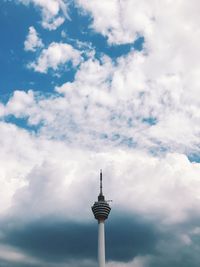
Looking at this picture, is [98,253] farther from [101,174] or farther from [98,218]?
[101,174]

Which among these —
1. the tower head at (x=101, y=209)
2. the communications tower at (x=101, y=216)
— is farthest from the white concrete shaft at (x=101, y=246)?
the tower head at (x=101, y=209)

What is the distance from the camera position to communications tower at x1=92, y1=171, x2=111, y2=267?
117688 mm

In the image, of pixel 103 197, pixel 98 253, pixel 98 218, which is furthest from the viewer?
pixel 103 197

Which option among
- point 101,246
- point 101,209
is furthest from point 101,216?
point 101,246

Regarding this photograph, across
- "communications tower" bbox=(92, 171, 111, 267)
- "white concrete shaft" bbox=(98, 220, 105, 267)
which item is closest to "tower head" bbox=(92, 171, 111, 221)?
"communications tower" bbox=(92, 171, 111, 267)

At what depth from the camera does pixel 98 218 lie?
12794 cm

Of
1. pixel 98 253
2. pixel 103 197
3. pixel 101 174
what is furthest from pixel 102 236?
pixel 101 174

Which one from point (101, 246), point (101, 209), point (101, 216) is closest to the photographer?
point (101, 246)

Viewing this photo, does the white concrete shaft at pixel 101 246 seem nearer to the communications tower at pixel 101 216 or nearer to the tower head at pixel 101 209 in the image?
the communications tower at pixel 101 216

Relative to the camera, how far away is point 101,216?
128125 millimetres

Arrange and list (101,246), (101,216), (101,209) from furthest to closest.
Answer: (101,209) → (101,216) → (101,246)

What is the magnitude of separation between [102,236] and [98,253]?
592 centimetres

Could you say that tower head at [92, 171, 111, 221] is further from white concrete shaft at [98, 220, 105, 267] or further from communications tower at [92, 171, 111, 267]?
white concrete shaft at [98, 220, 105, 267]

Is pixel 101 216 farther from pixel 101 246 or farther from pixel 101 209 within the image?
pixel 101 246
